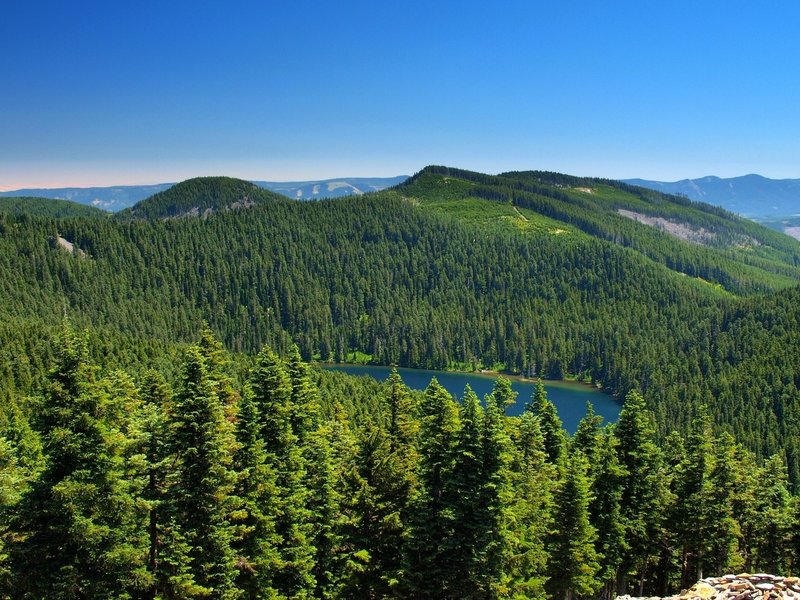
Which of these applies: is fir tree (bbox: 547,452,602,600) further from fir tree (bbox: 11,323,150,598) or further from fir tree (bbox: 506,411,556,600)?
fir tree (bbox: 11,323,150,598)

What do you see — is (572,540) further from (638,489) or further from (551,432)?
(551,432)

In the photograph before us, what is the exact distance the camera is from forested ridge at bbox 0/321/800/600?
27.1m

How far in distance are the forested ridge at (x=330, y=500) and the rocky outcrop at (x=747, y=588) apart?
34.8 ft

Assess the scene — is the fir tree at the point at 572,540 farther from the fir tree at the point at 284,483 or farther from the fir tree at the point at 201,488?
the fir tree at the point at 201,488

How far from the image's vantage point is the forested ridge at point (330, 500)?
1065 inches

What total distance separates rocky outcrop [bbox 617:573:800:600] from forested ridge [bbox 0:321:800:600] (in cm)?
1062

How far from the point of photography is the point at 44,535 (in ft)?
88.4

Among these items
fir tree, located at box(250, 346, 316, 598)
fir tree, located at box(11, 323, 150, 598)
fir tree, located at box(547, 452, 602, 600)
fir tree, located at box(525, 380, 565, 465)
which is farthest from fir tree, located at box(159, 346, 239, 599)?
fir tree, located at box(525, 380, 565, 465)

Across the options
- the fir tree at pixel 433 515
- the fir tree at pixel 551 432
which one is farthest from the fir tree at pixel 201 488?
the fir tree at pixel 551 432

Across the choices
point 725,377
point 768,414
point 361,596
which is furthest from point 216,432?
point 725,377

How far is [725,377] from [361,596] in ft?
537

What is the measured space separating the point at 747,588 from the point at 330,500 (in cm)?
2491

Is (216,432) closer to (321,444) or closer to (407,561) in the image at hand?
(321,444)

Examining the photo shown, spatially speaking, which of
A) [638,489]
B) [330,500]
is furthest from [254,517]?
[638,489]
